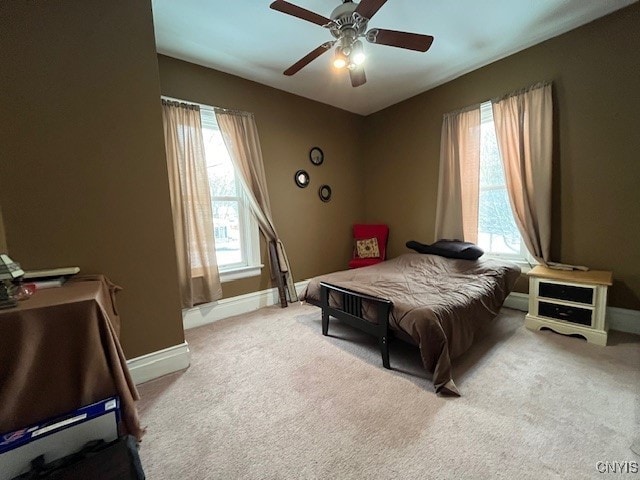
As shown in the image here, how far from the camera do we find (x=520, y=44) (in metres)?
2.73

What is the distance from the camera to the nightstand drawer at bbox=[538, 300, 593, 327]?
2283mm

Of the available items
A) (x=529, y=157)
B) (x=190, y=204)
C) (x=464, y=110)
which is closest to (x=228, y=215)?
(x=190, y=204)

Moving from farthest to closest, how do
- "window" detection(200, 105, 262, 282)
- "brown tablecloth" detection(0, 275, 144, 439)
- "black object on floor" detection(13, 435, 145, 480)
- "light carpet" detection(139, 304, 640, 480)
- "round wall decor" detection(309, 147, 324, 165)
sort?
"round wall decor" detection(309, 147, 324, 165), "window" detection(200, 105, 262, 282), "light carpet" detection(139, 304, 640, 480), "brown tablecloth" detection(0, 275, 144, 439), "black object on floor" detection(13, 435, 145, 480)

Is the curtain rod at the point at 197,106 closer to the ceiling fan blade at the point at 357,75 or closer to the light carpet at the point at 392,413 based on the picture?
the ceiling fan blade at the point at 357,75

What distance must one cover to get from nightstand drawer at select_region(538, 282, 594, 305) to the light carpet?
0.36m

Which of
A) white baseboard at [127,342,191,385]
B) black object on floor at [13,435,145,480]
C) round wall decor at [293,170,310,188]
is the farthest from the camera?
round wall decor at [293,170,310,188]

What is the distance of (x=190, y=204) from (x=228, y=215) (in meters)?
0.53

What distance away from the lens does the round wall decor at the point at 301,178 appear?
374 centimetres

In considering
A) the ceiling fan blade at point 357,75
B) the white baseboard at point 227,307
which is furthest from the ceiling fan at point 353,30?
the white baseboard at point 227,307

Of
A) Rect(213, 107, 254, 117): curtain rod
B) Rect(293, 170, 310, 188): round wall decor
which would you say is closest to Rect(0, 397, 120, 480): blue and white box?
Rect(213, 107, 254, 117): curtain rod

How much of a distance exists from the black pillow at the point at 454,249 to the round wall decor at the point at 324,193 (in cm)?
148

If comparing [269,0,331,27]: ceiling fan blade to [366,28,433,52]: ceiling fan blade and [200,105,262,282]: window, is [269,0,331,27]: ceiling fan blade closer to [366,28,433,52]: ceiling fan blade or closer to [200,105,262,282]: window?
[366,28,433,52]: ceiling fan blade

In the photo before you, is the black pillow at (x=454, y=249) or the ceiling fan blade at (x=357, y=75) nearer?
the ceiling fan blade at (x=357, y=75)

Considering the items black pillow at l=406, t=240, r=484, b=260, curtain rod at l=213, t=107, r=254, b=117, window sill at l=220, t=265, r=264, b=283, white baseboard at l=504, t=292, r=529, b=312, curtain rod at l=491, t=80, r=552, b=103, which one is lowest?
white baseboard at l=504, t=292, r=529, b=312
